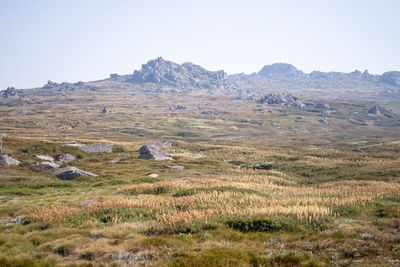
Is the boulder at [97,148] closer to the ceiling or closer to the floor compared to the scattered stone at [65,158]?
closer to the floor

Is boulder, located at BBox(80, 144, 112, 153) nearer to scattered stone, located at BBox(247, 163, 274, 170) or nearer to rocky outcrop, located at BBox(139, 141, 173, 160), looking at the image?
rocky outcrop, located at BBox(139, 141, 173, 160)

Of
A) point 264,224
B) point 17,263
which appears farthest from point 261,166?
point 17,263

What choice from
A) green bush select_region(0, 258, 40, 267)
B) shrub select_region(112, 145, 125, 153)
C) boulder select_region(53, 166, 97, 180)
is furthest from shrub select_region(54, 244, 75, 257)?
shrub select_region(112, 145, 125, 153)

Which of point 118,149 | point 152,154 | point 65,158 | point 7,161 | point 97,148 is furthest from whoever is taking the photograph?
point 118,149

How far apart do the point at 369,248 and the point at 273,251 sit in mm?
4025

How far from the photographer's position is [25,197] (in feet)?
82.6

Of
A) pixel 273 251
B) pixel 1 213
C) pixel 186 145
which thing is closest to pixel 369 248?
pixel 273 251

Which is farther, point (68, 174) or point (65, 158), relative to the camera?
point (65, 158)

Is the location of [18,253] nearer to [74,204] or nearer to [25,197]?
[74,204]

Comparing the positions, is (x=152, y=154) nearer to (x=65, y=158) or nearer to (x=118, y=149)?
(x=65, y=158)

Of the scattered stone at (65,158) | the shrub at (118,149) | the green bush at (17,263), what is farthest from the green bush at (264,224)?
the shrub at (118,149)

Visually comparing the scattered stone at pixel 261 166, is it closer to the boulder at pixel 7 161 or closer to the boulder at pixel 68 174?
the boulder at pixel 68 174

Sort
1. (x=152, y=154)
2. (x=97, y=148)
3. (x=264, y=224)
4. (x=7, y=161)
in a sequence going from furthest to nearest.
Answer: (x=97, y=148) < (x=152, y=154) < (x=7, y=161) < (x=264, y=224)

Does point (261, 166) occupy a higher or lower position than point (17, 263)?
lower
